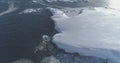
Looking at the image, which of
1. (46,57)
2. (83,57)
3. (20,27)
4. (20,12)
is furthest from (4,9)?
(83,57)

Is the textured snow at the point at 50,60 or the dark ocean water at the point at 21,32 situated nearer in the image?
the textured snow at the point at 50,60

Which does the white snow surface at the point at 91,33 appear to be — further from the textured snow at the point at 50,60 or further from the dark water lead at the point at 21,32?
the dark water lead at the point at 21,32

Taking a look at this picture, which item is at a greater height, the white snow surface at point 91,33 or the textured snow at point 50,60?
the white snow surface at point 91,33

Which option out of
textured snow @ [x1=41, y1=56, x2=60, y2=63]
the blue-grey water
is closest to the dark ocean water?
the blue-grey water

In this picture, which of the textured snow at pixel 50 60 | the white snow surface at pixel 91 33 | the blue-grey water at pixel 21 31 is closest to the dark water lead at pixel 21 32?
the blue-grey water at pixel 21 31

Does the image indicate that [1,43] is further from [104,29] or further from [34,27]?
[104,29]

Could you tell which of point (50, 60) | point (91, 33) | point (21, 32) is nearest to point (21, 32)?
point (21, 32)

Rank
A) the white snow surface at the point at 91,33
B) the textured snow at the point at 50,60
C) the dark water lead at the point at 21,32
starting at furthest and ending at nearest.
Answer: the dark water lead at the point at 21,32 < the textured snow at the point at 50,60 < the white snow surface at the point at 91,33
